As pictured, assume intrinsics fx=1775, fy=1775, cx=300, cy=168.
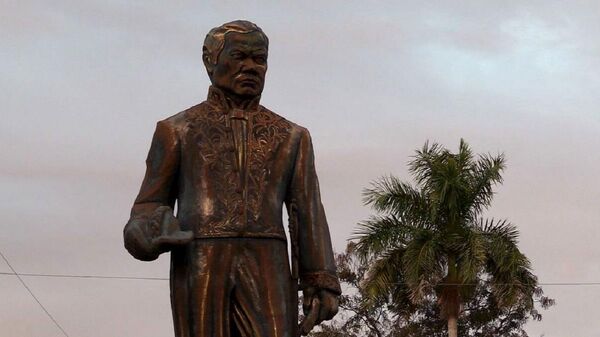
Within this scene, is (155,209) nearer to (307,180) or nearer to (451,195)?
(307,180)

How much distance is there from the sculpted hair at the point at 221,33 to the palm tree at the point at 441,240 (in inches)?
1020

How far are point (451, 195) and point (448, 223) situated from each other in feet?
2.41

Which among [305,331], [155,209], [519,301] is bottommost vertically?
[305,331]

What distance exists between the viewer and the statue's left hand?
11.5 meters

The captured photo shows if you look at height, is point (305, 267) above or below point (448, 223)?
below

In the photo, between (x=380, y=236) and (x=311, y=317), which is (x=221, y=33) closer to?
(x=311, y=317)

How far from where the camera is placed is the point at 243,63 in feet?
38.1

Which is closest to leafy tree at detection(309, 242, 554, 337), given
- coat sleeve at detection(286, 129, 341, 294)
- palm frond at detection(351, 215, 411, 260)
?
palm frond at detection(351, 215, 411, 260)

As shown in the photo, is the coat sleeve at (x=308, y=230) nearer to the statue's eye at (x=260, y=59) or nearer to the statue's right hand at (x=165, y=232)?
the statue's eye at (x=260, y=59)

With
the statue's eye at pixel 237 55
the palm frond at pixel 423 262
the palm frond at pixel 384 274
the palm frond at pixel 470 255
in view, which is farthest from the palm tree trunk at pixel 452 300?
the statue's eye at pixel 237 55

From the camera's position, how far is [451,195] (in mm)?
37938

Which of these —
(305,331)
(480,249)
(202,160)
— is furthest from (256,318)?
(480,249)

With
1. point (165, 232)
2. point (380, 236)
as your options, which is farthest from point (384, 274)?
point (165, 232)

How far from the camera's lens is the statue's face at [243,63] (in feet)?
38.1
